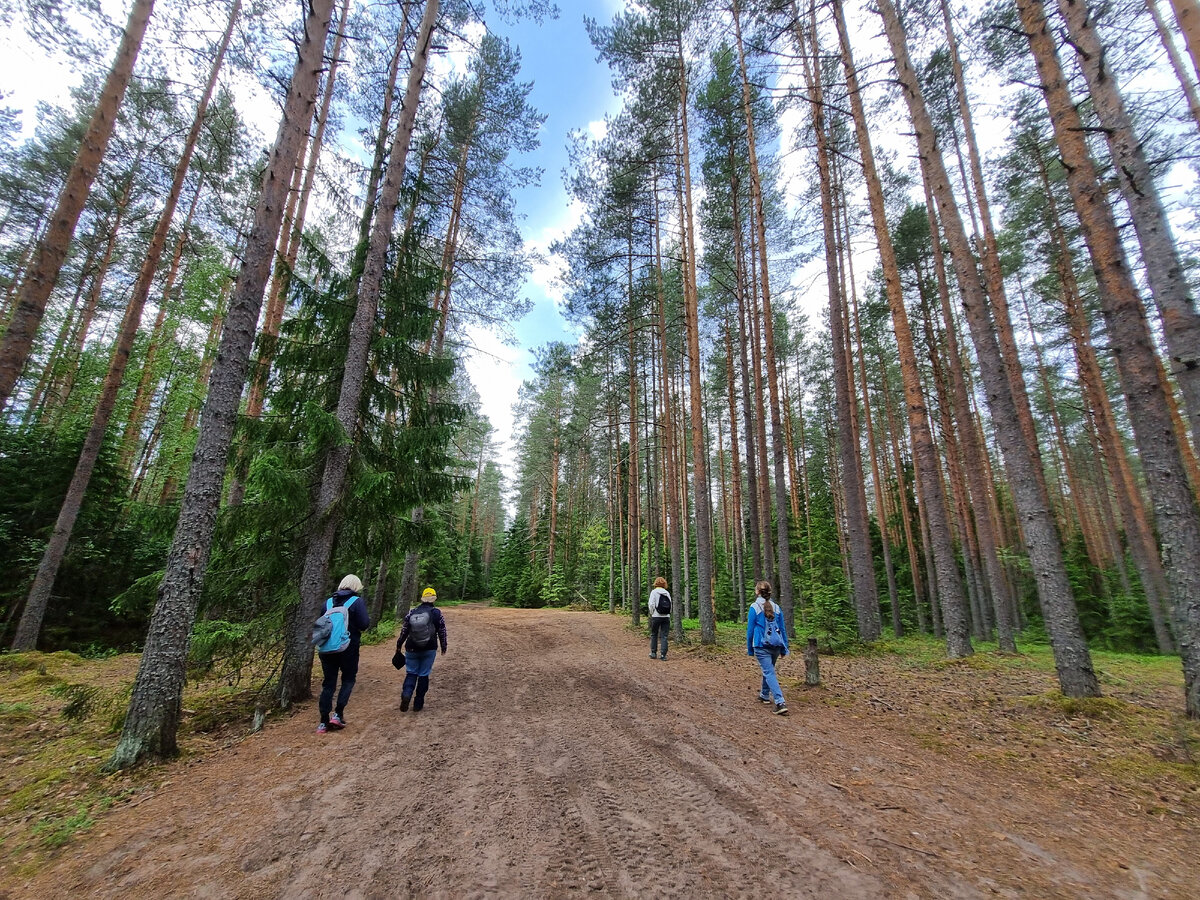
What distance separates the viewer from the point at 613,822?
11.0ft

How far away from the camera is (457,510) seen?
36094 millimetres

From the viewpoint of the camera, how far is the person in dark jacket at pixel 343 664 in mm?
5371

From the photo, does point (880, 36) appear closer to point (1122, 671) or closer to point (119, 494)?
point (1122, 671)

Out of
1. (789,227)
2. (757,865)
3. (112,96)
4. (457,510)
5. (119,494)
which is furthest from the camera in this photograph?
(457,510)

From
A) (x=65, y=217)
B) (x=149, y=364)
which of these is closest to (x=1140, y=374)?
(x=65, y=217)

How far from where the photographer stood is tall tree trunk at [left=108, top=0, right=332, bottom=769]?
14.7 feet

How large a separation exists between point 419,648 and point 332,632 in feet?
3.87

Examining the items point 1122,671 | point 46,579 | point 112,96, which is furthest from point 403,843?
point 1122,671

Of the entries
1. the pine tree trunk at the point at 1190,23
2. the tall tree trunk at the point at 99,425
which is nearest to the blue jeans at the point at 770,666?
the pine tree trunk at the point at 1190,23

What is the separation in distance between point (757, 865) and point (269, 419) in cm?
830

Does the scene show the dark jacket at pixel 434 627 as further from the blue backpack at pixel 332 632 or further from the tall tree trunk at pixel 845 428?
the tall tree trunk at pixel 845 428

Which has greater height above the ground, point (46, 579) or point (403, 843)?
point (46, 579)

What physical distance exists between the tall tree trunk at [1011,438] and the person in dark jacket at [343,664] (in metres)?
8.71

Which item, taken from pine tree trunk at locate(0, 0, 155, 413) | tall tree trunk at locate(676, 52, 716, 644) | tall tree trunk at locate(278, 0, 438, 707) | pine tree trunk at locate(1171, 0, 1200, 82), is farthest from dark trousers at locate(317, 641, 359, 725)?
pine tree trunk at locate(1171, 0, 1200, 82)
